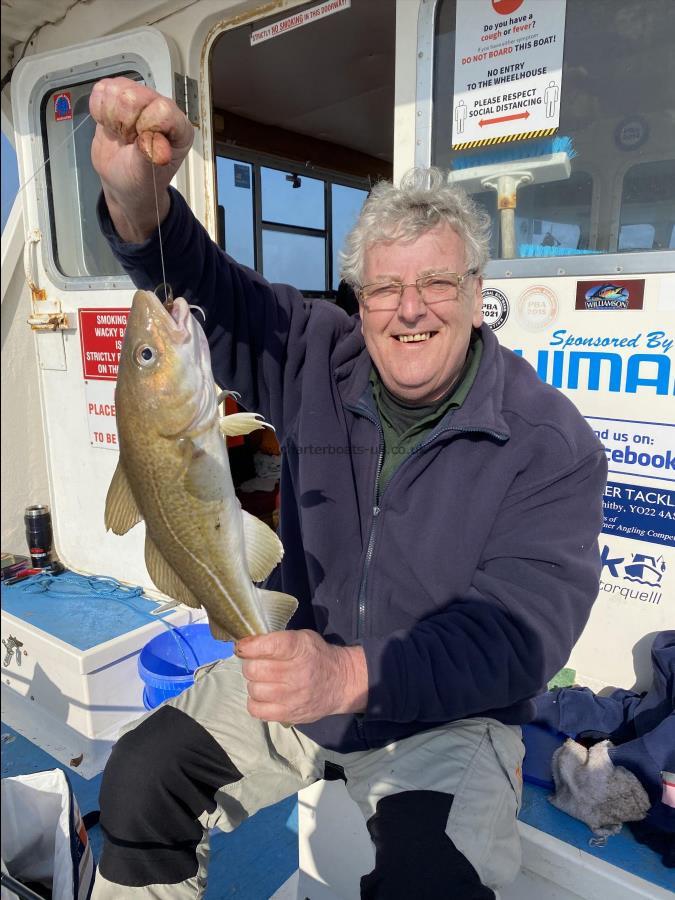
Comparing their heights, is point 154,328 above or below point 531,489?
above

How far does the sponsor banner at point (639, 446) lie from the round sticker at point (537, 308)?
0.44 metres

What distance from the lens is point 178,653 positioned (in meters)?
3.32

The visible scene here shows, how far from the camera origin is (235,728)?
207 centimetres

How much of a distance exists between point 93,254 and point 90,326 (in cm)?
45

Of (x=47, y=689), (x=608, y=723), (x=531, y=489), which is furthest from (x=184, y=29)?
(x=608, y=723)

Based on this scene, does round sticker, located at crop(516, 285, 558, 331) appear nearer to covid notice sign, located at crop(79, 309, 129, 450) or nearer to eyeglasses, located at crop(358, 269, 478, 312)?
eyeglasses, located at crop(358, 269, 478, 312)

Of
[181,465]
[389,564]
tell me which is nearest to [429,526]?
[389,564]

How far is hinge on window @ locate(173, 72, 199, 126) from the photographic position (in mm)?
3355

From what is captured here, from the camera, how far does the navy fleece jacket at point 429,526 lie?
1.71 meters

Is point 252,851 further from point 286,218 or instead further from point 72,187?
point 286,218

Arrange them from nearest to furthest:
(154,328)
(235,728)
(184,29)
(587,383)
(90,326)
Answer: (154,328) < (235,728) < (587,383) < (184,29) < (90,326)

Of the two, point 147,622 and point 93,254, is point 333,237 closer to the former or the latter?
point 93,254

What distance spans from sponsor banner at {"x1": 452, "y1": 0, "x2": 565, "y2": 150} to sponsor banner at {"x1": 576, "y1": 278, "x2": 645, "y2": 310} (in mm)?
646

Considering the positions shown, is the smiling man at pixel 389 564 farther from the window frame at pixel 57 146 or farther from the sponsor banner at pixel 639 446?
the window frame at pixel 57 146
